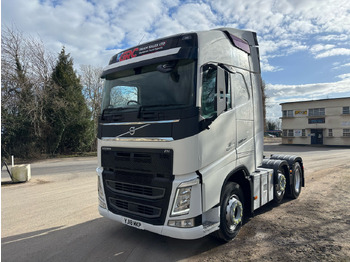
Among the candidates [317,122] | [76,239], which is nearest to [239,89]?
[76,239]

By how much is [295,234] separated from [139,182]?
3.06m

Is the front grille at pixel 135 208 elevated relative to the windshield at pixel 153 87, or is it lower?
lower

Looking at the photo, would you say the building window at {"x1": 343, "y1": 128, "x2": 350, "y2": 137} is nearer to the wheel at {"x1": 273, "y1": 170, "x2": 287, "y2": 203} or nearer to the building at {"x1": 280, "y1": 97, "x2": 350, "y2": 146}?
the building at {"x1": 280, "y1": 97, "x2": 350, "y2": 146}

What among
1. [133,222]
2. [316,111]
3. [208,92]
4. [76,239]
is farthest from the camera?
[316,111]

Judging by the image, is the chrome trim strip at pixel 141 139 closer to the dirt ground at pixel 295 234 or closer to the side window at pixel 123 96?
the side window at pixel 123 96

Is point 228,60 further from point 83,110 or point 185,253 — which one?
point 83,110

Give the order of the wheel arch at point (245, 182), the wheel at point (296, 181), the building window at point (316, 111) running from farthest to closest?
the building window at point (316, 111)
the wheel at point (296, 181)
the wheel arch at point (245, 182)

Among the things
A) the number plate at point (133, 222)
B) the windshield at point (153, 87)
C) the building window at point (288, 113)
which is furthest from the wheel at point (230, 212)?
the building window at point (288, 113)

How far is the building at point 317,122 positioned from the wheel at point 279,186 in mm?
35590

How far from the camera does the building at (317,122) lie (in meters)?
35.1

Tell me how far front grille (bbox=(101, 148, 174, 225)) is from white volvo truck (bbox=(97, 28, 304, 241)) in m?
0.02

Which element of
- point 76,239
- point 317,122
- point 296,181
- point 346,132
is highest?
point 317,122

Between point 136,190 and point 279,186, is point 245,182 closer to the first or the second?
point 279,186

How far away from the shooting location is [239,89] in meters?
4.56
